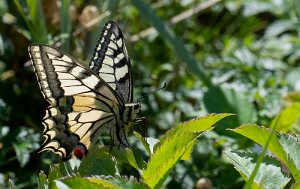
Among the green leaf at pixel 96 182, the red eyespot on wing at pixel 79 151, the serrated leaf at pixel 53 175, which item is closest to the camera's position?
the green leaf at pixel 96 182

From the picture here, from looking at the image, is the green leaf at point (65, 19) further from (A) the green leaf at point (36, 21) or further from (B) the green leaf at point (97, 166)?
(B) the green leaf at point (97, 166)

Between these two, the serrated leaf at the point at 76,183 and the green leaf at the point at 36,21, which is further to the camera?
the green leaf at the point at 36,21

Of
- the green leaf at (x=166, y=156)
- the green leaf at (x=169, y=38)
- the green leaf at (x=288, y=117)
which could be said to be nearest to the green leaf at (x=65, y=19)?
the green leaf at (x=169, y=38)

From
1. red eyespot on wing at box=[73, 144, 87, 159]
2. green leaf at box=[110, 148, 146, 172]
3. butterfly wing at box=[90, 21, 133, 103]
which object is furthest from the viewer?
butterfly wing at box=[90, 21, 133, 103]

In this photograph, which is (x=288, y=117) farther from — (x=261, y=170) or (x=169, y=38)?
(x=169, y=38)

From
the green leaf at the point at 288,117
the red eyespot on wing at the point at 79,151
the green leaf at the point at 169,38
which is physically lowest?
the green leaf at the point at 288,117

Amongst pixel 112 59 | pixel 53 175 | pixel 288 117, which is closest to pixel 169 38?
pixel 112 59

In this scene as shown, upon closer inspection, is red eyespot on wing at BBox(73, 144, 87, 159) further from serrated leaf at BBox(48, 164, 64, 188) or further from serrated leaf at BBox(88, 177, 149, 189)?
serrated leaf at BBox(88, 177, 149, 189)

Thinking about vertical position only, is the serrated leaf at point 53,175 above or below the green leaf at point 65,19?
below

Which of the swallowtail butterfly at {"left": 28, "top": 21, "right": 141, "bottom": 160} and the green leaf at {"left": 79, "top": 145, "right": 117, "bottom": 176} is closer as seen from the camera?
the green leaf at {"left": 79, "top": 145, "right": 117, "bottom": 176}

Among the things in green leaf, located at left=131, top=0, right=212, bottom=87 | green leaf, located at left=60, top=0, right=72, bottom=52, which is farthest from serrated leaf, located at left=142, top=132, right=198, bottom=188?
green leaf, located at left=131, top=0, right=212, bottom=87
